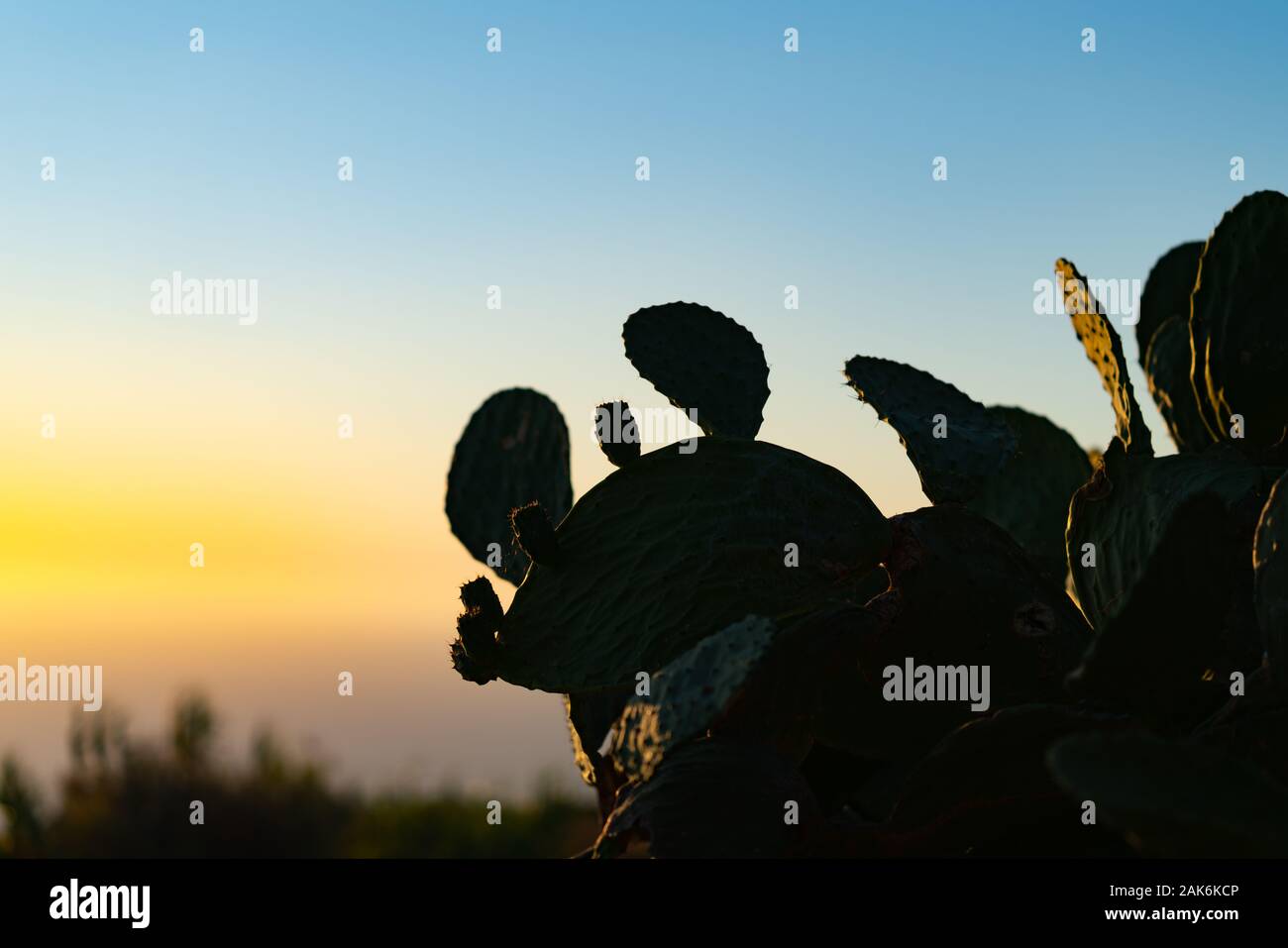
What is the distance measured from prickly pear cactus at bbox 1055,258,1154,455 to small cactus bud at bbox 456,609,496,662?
2.77 ft

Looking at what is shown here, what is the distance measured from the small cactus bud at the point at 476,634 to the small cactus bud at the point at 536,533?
11cm

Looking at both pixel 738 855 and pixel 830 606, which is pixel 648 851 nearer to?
pixel 738 855

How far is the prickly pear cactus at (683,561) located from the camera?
1.40 m

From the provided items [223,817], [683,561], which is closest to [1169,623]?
[683,561]

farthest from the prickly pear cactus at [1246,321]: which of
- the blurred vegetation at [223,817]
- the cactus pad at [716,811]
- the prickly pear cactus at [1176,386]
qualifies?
the blurred vegetation at [223,817]

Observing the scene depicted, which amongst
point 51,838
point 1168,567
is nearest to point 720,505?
point 1168,567

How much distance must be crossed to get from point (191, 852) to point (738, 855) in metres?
9.79

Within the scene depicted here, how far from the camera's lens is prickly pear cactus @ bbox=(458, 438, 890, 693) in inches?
54.9

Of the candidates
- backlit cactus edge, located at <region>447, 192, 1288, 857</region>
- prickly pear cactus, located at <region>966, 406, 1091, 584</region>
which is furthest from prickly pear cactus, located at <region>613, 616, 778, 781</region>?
prickly pear cactus, located at <region>966, 406, 1091, 584</region>

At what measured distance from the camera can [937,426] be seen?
5.26 feet

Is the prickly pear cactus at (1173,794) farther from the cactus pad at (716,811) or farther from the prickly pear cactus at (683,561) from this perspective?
the prickly pear cactus at (683,561)

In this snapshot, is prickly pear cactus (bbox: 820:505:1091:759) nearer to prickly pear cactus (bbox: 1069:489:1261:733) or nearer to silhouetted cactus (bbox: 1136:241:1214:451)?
prickly pear cactus (bbox: 1069:489:1261:733)
